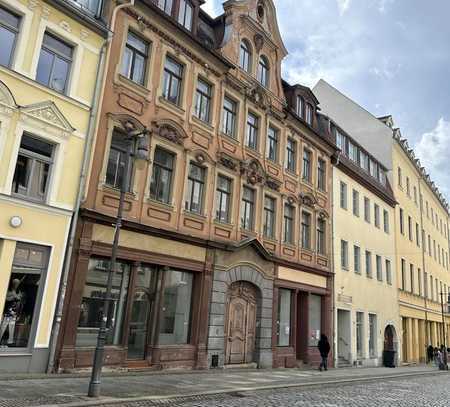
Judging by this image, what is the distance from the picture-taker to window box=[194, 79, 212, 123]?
18578mm

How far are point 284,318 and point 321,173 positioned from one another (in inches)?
359

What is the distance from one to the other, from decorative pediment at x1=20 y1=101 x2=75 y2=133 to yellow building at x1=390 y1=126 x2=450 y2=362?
2904 cm

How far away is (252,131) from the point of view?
2152cm

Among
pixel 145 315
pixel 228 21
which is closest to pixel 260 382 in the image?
pixel 145 315

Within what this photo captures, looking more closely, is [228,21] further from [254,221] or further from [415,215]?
[415,215]

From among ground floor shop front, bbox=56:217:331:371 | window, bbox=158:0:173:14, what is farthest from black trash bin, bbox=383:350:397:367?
window, bbox=158:0:173:14

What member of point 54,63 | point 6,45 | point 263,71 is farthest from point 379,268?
point 6,45

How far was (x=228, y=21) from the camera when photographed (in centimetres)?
2097

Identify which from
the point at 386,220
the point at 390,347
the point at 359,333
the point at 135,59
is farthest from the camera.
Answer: the point at 386,220

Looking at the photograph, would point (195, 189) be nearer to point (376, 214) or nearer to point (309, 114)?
point (309, 114)

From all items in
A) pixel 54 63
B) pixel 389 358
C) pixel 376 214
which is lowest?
pixel 389 358

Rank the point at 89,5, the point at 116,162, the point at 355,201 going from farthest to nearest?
the point at 355,201 → the point at 116,162 → the point at 89,5

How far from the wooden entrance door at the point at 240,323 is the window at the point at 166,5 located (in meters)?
11.1

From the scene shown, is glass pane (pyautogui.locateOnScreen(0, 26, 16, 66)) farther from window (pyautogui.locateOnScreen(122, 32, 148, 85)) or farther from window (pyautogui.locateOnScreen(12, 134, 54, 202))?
window (pyautogui.locateOnScreen(122, 32, 148, 85))
